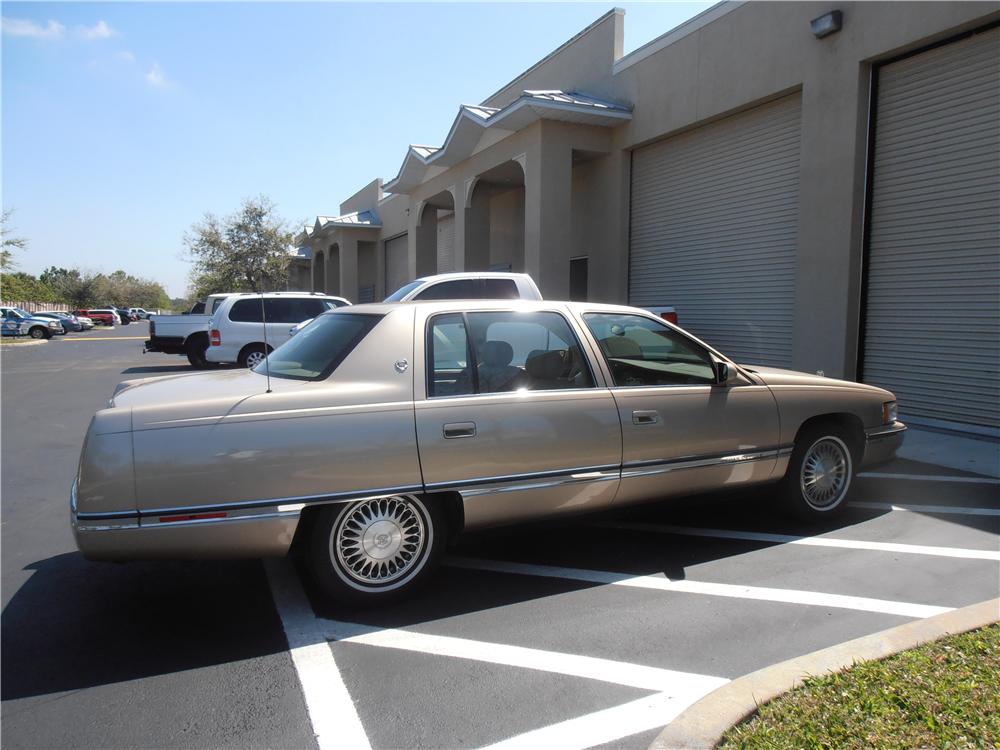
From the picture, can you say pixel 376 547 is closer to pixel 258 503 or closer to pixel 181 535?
pixel 258 503

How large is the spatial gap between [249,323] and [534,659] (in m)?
13.6

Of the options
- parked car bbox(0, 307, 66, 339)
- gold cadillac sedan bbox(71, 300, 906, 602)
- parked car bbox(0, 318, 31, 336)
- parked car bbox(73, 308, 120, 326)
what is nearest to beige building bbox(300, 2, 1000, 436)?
gold cadillac sedan bbox(71, 300, 906, 602)

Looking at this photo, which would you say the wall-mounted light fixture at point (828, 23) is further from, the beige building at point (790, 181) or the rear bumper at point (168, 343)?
the rear bumper at point (168, 343)

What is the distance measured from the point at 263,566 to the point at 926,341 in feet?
29.0

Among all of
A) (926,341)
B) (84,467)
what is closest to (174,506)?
(84,467)

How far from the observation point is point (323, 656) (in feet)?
11.1

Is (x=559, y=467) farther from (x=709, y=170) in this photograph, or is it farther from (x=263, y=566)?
(x=709, y=170)

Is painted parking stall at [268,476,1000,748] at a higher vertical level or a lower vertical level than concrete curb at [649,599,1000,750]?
lower

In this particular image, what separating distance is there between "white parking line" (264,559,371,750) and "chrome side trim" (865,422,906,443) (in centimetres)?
420

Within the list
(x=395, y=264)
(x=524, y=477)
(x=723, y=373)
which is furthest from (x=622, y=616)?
(x=395, y=264)

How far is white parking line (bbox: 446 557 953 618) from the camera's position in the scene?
3.90 m

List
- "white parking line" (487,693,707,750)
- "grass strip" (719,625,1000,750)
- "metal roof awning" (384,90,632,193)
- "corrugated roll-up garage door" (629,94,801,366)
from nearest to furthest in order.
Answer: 1. "grass strip" (719,625,1000,750)
2. "white parking line" (487,693,707,750)
3. "corrugated roll-up garage door" (629,94,801,366)
4. "metal roof awning" (384,90,632,193)

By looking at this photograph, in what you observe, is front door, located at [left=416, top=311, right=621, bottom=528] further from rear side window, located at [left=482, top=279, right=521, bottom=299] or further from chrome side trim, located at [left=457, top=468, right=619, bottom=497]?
rear side window, located at [left=482, top=279, right=521, bottom=299]

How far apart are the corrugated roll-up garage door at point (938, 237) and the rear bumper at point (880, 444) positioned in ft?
14.1
